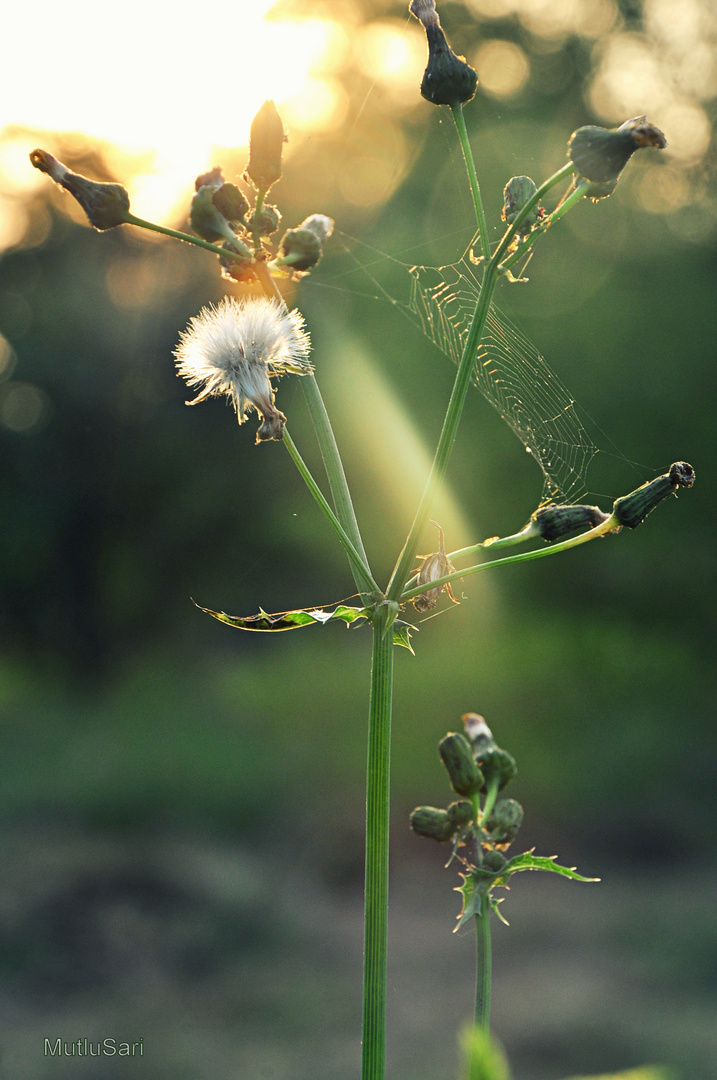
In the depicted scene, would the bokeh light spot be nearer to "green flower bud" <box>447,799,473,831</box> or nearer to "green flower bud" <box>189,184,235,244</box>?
"green flower bud" <box>189,184,235,244</box>

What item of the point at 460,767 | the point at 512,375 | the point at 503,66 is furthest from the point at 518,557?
the point at 503,66

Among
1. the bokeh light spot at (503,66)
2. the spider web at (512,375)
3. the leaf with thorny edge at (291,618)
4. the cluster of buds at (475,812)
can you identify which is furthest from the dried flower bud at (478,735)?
the bokeh light spot at (503,66)

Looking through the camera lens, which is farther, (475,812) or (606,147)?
(475,812)

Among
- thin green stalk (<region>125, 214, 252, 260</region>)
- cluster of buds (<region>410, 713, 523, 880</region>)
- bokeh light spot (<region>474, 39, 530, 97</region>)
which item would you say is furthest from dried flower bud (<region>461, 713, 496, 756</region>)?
bokeh light spot (<region>474, 39, 530, 97</region>)

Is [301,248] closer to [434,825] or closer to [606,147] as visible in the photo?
[606,147]

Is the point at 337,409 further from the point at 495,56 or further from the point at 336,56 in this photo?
the point at 495,56

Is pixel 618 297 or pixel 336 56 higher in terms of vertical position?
pixel 336 56

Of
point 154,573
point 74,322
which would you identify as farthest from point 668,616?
point 74,322
